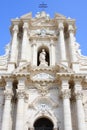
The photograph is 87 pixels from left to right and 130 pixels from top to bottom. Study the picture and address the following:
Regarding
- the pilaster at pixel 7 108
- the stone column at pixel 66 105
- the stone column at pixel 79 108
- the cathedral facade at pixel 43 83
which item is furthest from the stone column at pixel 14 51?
the stone column at pixel 79 108

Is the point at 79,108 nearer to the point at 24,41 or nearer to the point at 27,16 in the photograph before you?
the point at 24,41

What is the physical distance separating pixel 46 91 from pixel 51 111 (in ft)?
4.16

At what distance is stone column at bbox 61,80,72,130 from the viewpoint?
44.1 ft

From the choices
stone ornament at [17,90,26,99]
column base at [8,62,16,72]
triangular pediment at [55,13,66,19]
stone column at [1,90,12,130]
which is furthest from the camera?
triangular pediment at [55,13,66,19]

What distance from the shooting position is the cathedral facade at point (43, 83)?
14.1 metres

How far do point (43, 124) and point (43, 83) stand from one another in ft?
7.78

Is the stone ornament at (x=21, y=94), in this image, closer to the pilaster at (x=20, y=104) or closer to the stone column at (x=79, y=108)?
the pilaster at (x=20, y=104)

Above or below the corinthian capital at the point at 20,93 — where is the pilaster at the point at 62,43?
above

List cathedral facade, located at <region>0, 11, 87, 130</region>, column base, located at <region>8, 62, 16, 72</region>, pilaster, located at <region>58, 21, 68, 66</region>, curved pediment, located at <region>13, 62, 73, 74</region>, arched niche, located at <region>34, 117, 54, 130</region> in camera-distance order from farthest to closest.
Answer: pilaster, located at <region>58, 21, 68, 66</region>, column base, located at <region>8, 62, 16, 72</region>, curved pediment, located at <region>13, 62, 73, 74</region>, arched niche, located at <region>34, 117, 54, 130</region>, cathedral facade, located at <region>0, 11, 87, 130</region>

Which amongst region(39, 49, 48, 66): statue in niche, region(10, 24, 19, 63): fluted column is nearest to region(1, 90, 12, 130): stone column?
region(10, 24, 19, 63): fluted column

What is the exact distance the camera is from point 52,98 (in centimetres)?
1520

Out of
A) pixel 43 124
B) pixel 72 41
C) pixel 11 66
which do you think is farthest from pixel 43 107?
pixel 72 41

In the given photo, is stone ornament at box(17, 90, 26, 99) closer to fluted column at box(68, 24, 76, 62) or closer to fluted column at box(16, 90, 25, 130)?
fluted column at box(16, 90, 25, 130)

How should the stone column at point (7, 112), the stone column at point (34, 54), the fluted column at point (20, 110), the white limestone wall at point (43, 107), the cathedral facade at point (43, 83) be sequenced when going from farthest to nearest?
the stone column at point (34, 54), the white limestone wall at point (43, 107), the cathedral facade at point (43, 83), the stone column at point (7, 112), the fluted column at point (20, 110)
